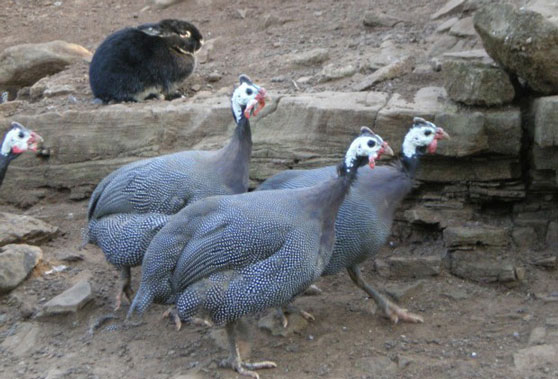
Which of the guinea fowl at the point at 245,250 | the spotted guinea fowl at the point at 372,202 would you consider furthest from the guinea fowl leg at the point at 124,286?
the spotted guinea fowl at the point at 372,202

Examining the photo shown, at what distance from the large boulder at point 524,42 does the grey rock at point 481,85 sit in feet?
0.26

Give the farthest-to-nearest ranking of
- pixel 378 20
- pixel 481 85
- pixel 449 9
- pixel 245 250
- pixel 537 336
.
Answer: pixel 378 20 → pixel 449 9 → pixel 481 85 → pixel 537 336 → pixel 245 250

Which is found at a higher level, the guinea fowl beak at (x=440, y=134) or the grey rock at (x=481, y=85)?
the grey rock at (x=481, y=85)

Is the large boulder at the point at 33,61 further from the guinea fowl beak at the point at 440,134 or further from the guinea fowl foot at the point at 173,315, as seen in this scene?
the guinea fowl beak at the point at 440,134

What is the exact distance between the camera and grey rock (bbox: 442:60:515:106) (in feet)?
16.4

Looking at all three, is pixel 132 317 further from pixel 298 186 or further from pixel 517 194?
pixel 517 194

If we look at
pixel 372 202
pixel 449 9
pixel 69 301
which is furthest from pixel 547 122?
pixel 69 301

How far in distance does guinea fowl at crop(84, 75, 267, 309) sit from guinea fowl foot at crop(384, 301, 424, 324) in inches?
40.2

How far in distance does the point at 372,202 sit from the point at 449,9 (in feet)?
8.72

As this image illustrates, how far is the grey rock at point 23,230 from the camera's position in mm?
5598

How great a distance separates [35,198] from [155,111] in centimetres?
108

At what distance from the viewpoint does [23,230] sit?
569 cm

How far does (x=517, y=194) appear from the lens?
520 centimetres

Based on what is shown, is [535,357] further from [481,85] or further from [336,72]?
[336,72]
